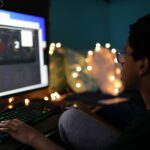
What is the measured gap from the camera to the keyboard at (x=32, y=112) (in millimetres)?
1157

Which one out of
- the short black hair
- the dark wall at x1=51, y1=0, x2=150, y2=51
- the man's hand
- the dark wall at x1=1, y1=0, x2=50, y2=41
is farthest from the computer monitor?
the short black hair

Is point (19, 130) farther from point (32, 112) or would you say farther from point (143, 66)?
point (143, 66)

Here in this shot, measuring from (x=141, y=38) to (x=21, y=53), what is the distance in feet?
2.14

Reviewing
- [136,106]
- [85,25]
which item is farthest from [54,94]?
[85,25]

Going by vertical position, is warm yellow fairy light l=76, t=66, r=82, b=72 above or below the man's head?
below

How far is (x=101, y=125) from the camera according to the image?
1024 millimetres

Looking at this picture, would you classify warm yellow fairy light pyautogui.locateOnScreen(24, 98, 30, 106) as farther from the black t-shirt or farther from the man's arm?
the black t-shirt

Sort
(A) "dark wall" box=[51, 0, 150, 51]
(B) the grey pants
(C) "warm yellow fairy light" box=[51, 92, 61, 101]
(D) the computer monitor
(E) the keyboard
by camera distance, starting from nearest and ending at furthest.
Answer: (B) the grey pants → (E) the keyboard → (D) the computer monitor → (C) "warm yellow fairy light" box=[51, 92, 61, 101] → (A) "dark wall" box=[51, 0, 150, 51]

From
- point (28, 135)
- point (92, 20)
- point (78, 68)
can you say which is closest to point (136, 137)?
point (28, 135)

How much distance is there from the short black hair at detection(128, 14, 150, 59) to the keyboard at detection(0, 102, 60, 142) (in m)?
0.41

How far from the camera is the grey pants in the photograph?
3.22ft

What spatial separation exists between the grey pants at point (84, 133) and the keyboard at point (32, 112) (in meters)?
0.16

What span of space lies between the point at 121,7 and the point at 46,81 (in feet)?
3.24

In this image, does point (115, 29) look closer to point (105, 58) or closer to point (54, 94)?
point (105, 58)
